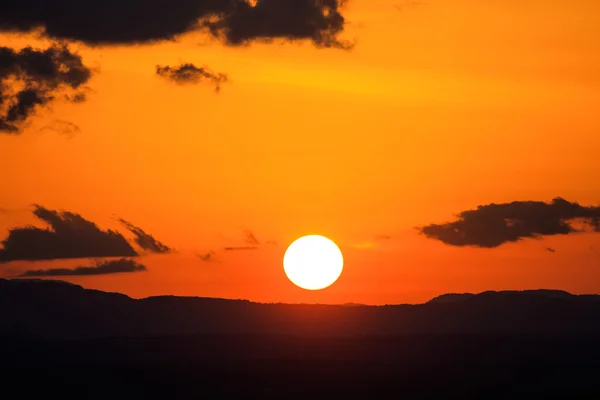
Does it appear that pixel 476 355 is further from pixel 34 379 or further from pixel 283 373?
pixel 34 379

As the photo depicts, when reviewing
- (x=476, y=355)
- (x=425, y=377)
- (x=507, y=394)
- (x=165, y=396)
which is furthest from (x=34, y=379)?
(x=476, y=355)

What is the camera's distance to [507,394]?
14275cm

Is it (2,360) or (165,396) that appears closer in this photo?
(165,396)

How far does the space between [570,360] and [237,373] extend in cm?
5700

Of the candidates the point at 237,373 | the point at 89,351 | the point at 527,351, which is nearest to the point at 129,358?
the point at 89,351

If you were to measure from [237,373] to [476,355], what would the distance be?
160ft

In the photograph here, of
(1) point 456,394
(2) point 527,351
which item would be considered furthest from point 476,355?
(1) point 456,394

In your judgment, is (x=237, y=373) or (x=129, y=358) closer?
(x=237, y=373)

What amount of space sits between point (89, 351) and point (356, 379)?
186 feet

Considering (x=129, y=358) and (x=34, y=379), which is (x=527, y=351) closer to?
(x=129, y=358)

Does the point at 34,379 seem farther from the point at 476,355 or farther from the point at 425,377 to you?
the point at 476,355

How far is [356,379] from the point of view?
504ft

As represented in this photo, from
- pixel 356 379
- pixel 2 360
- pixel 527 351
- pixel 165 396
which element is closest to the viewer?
pixel 165 396

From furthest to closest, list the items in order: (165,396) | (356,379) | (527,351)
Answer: (527,351), (356,379), (165,396)
